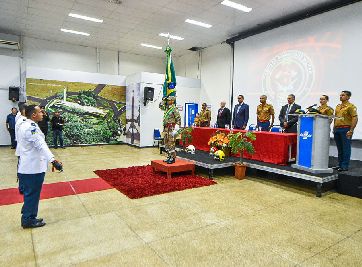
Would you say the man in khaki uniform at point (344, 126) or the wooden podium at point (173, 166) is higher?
the man in khaki uniform at point (344, 126)

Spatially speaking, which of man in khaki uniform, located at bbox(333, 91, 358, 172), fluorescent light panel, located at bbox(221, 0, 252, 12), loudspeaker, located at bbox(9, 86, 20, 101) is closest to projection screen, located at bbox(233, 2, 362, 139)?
fluorescent light panel, located at bbox(221, 0, 252, 12)

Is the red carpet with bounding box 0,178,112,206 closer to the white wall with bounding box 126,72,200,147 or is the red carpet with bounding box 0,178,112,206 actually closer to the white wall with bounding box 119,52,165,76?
the white wall with bounding box 126,72,200,147

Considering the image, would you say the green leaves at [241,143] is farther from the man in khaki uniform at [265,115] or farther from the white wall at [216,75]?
the white wall at [216,75]

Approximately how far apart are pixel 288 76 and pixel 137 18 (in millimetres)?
4893

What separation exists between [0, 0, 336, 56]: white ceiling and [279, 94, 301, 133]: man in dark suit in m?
2.75

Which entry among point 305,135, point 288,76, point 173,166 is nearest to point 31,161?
point 173,166

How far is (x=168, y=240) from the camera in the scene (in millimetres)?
2590

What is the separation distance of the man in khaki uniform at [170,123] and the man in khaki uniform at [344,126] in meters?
2.86

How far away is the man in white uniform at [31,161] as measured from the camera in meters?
2.69

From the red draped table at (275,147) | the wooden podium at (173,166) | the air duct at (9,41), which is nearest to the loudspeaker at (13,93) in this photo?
the air duct at (9,41)

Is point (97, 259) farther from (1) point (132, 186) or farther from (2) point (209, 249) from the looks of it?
(1) point (132, 186)

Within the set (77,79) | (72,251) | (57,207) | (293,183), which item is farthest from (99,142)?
(72,251)

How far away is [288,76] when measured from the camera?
7.56 metres

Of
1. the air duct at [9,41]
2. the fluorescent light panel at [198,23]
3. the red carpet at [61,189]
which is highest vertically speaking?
the fluorescent light panel at [198,23]
